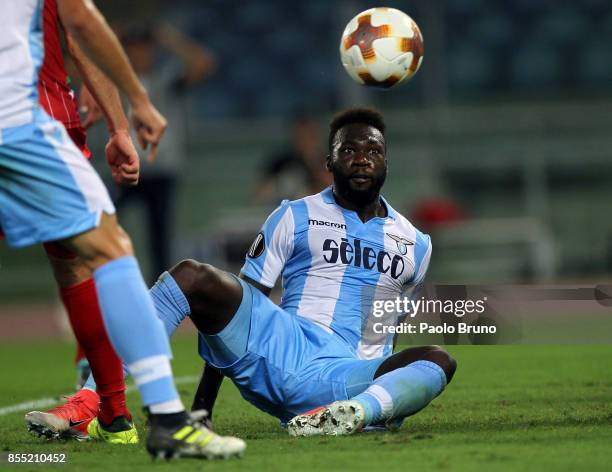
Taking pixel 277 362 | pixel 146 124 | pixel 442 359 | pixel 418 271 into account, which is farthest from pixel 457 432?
pixel 146 124

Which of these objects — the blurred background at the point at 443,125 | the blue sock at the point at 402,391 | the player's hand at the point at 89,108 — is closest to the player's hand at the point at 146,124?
the blue sock at the point at 402,391

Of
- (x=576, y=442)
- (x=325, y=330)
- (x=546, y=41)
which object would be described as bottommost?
(x=576, y=442)

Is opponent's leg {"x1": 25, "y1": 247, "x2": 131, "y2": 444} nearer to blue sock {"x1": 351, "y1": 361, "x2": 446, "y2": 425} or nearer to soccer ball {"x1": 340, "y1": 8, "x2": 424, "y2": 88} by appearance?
blue sock {"x1": 351, "y1": 361, "x2": 446, "y2": 425}

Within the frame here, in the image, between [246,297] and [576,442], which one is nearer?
[576,442]

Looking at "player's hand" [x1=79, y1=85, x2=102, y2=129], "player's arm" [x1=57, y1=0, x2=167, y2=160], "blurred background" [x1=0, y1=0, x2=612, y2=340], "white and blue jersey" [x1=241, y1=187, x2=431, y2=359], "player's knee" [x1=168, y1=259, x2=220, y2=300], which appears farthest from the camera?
"blurred background" [x1=0, y1=0, x2=612, y2=340]

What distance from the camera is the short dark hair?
537 cm

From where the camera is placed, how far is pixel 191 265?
4707mm

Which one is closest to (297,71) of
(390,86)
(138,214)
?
(138,214)

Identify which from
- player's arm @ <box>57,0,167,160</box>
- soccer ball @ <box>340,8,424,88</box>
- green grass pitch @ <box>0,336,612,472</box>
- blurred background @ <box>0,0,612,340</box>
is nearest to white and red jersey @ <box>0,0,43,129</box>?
player's arm @ <box>57,0,167,160</box>

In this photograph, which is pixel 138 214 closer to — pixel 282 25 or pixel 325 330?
pixel 282 25

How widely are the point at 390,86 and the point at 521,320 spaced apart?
1551 mm

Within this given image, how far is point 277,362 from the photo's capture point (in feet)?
16.0

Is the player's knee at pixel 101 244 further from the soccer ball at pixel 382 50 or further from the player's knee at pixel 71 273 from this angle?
the soccer ball at pixel 382 50

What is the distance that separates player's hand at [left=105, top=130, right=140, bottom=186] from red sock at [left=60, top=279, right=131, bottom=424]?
0.49 m
